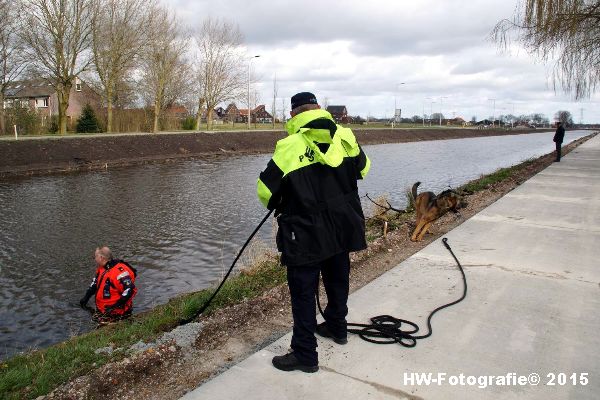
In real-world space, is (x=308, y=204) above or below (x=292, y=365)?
above

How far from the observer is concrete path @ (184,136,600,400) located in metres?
3.45

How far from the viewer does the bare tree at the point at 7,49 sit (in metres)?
34.0

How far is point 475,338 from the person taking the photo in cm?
419

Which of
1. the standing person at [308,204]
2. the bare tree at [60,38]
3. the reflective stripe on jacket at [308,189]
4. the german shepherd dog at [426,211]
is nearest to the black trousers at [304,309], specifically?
the standing person at [308,204]

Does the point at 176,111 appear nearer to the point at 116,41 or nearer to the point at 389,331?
the point at 116,41

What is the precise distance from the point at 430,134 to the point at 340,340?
8108 cm

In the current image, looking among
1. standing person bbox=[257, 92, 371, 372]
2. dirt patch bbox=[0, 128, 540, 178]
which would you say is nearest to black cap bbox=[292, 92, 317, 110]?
standing person bbox=[257, 92, 371, 372]

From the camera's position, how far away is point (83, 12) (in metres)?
36.5

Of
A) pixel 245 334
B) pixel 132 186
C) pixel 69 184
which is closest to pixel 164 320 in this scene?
pixel 245 334

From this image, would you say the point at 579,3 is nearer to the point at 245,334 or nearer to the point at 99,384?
the point at 245,334

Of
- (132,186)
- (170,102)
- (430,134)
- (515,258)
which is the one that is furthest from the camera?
(430,134)

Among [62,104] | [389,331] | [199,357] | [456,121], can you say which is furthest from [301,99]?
[456,121]

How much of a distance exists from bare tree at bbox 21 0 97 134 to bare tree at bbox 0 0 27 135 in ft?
2.54

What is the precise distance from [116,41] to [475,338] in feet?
133
